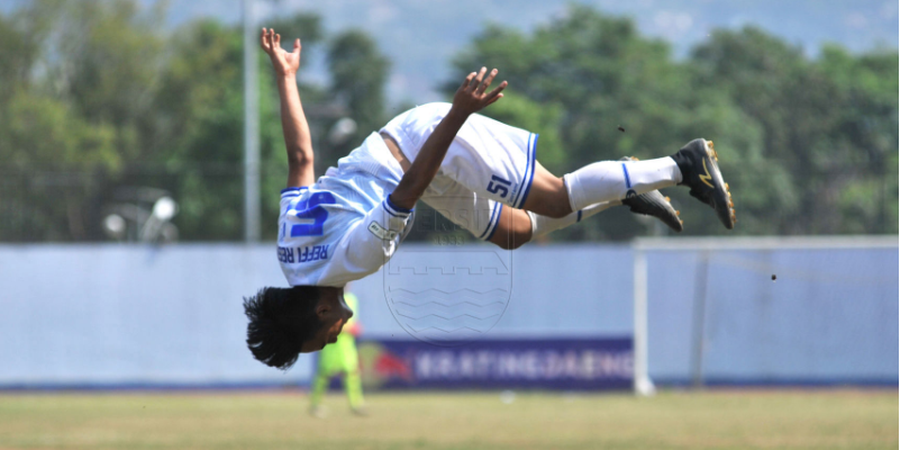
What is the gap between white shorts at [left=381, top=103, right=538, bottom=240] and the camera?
487 centimetres

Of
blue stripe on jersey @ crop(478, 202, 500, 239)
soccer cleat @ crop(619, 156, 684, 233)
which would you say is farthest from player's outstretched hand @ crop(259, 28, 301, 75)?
soccer cleat @ crop(619, 156, 684, 233)

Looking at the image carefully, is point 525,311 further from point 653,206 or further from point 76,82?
point 76,82

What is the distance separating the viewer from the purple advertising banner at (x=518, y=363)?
60.9 ft

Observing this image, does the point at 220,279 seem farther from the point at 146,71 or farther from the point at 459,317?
the point at 146,71

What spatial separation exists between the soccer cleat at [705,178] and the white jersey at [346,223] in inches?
53.7

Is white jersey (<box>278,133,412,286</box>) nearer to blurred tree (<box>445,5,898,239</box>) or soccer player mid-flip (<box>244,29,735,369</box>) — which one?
soccer player mid-flip (<box>244,29,735,369</box>)

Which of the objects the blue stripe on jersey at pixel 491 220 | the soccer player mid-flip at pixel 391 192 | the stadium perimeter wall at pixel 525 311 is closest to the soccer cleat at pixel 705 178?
the soccer player mid-flip at pixel 391 192

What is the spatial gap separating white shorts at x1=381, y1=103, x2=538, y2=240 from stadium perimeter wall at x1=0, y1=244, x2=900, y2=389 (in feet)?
46.3

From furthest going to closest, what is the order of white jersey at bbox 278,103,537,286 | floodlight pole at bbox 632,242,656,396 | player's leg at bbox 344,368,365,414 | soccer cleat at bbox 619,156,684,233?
floodlight pole at bbox 632,242,656,396 → player's leg at bbox 344,368,365,414 → soccer cleat at bbox 619,156,684,233 → white jersey at bbox 278,103,537,286

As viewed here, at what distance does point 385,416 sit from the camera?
14859mm

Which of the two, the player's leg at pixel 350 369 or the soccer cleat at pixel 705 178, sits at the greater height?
the soccer cleat at pixel 705 178

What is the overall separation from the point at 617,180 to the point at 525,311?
14.8m

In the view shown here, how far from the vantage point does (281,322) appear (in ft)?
16.8

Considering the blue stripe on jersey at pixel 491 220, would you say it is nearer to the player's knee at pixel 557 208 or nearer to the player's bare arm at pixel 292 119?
the player's knee at pixel 557 208
